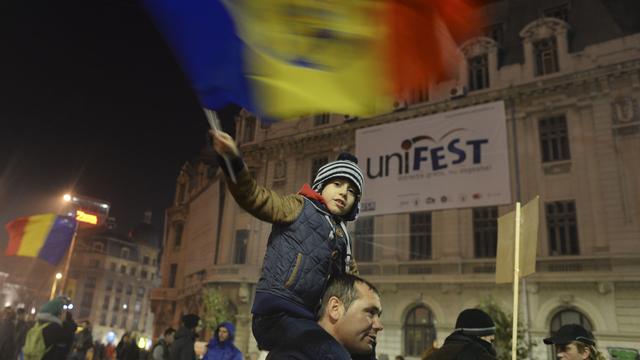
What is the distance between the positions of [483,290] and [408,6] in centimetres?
1699

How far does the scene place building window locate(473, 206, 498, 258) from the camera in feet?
62.7

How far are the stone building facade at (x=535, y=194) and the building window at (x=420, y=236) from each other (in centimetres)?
5

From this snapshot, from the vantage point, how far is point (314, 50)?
3.04 meters

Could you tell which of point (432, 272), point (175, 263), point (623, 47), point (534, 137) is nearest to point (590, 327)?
point (432, 272)

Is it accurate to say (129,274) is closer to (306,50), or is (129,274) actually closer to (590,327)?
(590,327)

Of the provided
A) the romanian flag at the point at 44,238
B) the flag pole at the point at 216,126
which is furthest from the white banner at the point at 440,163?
the flag pole at the point at 216,126

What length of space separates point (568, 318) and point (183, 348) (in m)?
15.1

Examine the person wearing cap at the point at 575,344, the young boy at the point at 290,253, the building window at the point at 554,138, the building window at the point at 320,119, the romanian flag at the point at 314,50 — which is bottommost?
the person wearing cap at the point at 575,344

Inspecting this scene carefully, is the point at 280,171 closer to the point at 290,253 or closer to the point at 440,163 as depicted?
the point at 440,163

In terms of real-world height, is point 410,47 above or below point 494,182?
below

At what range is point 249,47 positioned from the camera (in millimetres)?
2748

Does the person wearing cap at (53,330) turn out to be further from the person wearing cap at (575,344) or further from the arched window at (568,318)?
the arched window at (568,318)

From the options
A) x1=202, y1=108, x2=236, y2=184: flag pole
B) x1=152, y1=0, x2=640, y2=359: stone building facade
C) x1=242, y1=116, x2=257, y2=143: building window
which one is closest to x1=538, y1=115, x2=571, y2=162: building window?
x1=152, y1=0, x2=640, y2=359: stone building facade

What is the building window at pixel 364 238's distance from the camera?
2153 centimetres
